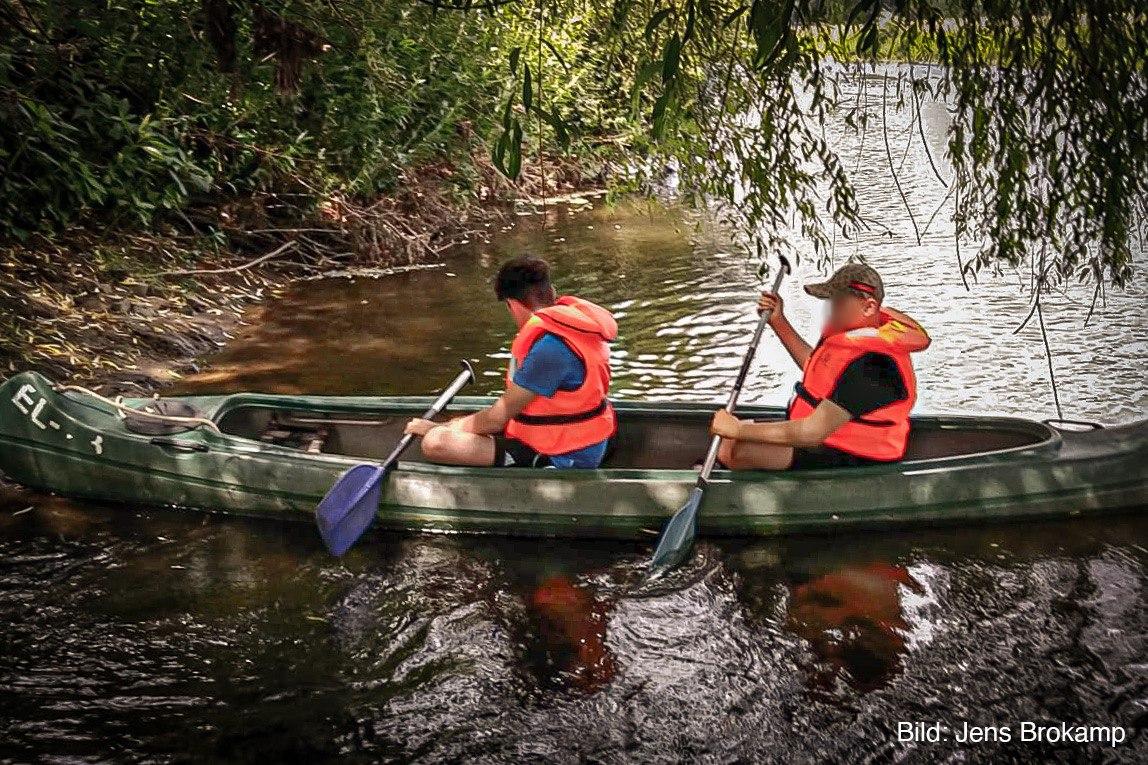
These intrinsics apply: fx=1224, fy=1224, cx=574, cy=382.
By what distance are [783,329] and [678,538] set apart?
1196 millimetres

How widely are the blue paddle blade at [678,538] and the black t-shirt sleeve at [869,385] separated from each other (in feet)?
2.27

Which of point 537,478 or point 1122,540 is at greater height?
point 537,478

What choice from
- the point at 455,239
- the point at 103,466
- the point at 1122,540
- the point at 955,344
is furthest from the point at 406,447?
the point at 455,239

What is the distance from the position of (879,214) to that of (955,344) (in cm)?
449

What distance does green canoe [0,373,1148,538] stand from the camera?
16.4 feet

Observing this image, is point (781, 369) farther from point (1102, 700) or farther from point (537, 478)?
point (1102, 700)

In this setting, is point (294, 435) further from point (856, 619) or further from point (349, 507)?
point (856, 619)

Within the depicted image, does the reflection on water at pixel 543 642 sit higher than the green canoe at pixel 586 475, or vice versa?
the green canoe at pixel 586 475

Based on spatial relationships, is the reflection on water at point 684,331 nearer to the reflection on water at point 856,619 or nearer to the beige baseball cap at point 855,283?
the beige baseball cap at point 855,283

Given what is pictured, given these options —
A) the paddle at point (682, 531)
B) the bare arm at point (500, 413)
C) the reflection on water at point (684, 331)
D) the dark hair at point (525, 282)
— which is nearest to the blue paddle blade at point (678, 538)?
the paddle at point (682, 531)

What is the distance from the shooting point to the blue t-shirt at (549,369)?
489 cm

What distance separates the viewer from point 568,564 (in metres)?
5.00

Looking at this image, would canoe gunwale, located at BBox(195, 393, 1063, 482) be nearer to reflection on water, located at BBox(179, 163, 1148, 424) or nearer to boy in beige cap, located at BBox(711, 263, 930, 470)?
boy in beige cap, located at BBox(711, 263, 930, 470)

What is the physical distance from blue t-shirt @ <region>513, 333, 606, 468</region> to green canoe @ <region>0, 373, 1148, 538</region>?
1.19 feet
